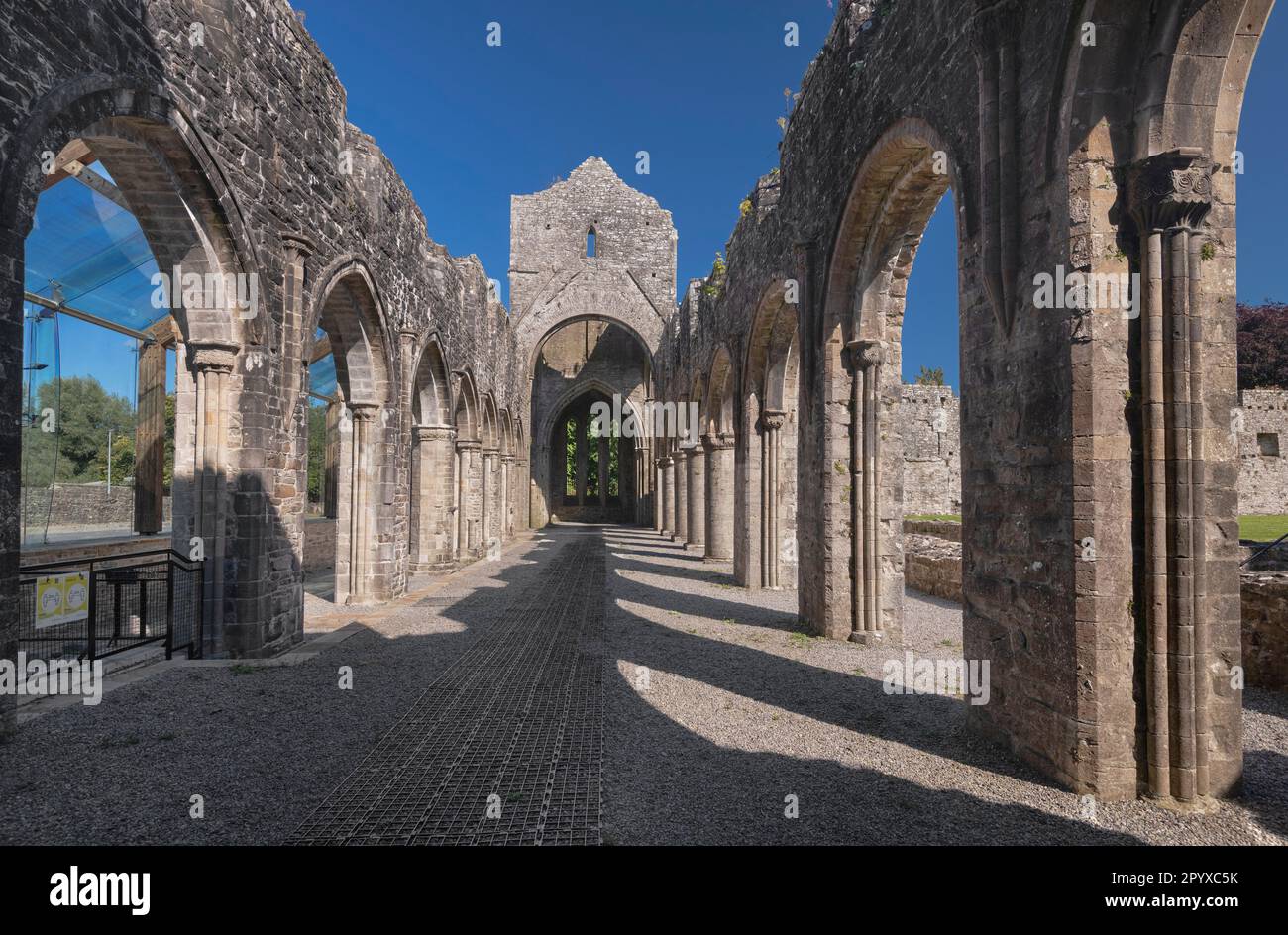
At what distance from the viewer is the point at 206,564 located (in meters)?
6.67

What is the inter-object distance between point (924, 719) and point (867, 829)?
1970mm

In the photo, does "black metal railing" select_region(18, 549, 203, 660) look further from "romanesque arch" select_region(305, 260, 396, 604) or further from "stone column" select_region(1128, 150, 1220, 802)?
"stone column" select_region(1128, 150, 1220, 802)

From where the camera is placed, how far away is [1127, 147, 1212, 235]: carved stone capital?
138 inches

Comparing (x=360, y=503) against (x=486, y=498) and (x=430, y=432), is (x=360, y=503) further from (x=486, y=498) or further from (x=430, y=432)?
(x=486, y=498)

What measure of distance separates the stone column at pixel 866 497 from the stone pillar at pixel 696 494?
1097cm

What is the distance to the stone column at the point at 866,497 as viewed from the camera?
24.9 ft

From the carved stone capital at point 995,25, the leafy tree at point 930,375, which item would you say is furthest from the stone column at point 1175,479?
the leafy tree at point 930,375

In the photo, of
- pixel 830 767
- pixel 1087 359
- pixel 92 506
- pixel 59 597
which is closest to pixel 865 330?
pixel 1087 359

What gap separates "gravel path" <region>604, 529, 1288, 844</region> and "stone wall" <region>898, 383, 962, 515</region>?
53.4 ft

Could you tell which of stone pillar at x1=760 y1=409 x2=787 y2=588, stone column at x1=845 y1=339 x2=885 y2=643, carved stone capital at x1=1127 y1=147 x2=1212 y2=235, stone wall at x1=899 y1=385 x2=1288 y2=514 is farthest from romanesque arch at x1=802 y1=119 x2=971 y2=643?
stone wall at x1=899 y1=385 x2=1288 y2=514

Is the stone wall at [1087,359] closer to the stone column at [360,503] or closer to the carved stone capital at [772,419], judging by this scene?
the carved stone capital at [772,419]

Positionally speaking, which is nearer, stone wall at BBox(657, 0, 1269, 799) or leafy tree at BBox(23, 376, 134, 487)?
stone wall at BBox(657, 0, 1269, 799)

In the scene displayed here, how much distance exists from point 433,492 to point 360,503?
13.2 ft

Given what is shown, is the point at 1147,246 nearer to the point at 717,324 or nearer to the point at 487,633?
the point at 487,633
